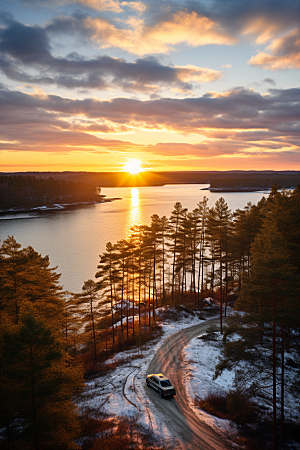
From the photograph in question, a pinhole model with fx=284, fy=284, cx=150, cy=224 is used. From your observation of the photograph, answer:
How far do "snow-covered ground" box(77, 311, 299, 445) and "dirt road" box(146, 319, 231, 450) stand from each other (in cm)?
52

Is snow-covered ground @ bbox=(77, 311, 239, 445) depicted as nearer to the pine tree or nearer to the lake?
the pine tree

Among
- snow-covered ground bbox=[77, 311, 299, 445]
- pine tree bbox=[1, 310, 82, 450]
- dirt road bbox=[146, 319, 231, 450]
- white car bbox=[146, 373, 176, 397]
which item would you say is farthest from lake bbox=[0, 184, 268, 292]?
pine tree bbox=[1, 310, 82, 450]

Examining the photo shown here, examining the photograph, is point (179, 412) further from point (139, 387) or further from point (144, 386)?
point (139, 387)

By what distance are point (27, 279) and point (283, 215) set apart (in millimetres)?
21976

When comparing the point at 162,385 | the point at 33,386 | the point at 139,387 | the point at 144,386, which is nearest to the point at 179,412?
the point at 162,385

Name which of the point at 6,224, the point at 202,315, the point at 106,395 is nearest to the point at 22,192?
the point at 6,224

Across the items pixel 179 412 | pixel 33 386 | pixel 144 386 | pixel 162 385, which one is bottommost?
pixel 144 386

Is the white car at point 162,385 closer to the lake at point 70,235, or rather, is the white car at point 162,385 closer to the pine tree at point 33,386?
the pine tree at point 33,386

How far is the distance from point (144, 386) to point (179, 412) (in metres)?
4.45

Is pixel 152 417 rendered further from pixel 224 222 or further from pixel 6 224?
pixel 6 224

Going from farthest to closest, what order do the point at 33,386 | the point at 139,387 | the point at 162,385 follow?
the point at 139,387 < the point at 162,385 < the point at 33,386

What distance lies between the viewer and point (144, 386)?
24297 millimetres

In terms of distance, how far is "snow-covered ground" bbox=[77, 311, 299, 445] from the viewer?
19.7m

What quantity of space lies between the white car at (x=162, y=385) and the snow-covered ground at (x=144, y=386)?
895 millimetres
